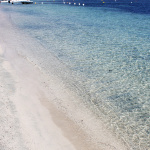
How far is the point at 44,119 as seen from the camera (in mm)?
8625

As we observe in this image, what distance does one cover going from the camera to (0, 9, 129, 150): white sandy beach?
23.9ft

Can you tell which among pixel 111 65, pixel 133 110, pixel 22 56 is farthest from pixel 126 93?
pixel 22 56

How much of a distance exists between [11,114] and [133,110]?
223 inches

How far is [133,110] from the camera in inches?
388

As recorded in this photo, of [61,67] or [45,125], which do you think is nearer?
[45,125]

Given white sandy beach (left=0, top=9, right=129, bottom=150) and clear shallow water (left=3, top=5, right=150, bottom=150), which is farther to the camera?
clear shallow water (left=3, top=5, right=150, bottom=150)

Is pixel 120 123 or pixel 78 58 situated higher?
pixel 78 58

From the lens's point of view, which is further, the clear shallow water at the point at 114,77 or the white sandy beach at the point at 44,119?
the clear shallow water at the point at 114,77

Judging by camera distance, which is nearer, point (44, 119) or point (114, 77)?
point (44, 119)

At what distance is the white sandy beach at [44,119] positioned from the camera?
7.29 meters

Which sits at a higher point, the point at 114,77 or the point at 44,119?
the point at 114,77

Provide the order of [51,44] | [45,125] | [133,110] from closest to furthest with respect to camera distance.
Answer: [45,125] < [133,110] < [51,44]

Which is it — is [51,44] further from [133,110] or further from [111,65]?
[133,110]

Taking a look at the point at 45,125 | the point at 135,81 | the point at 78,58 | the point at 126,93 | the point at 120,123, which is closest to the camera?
the point at 45,125
